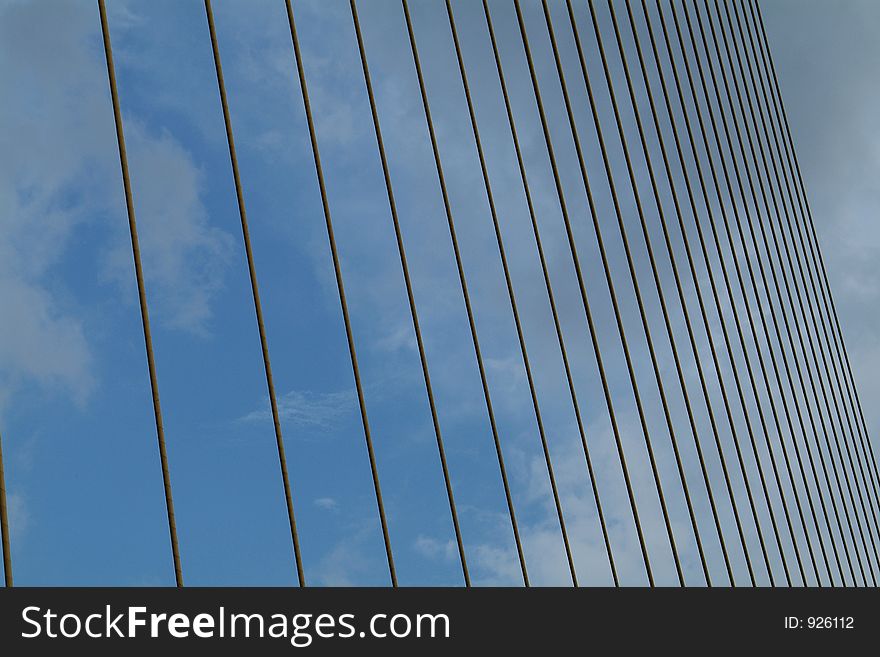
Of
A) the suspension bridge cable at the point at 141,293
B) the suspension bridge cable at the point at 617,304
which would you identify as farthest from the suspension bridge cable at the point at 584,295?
the suspension bridge cable at the point at 141,293

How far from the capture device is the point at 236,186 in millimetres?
6652

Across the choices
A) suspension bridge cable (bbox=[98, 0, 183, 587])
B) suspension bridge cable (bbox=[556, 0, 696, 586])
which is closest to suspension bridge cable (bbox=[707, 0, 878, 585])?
suspension bridge cable (bbox=[556, 0, 696, 586])

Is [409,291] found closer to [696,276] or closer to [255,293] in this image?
[255,293]

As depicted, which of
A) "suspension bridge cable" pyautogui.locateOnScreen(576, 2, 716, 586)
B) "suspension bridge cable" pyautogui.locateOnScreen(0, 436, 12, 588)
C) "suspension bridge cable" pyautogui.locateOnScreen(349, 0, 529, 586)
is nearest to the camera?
"suspension bridge cable" pyautogui.locateOnScreen(0, 436, 12, 588)

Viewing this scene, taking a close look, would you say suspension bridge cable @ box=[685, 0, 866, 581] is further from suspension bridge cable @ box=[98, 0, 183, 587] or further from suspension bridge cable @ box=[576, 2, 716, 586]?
suspension bridge cable @ box=[98, 0, 183, 587]

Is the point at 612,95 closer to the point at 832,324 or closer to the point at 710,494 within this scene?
the point at 710,494

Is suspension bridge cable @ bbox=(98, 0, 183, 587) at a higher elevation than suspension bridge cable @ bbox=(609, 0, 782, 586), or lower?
lower

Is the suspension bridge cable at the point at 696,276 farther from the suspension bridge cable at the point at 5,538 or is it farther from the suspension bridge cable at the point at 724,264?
the suspension bridge cable at the point at 5,538
